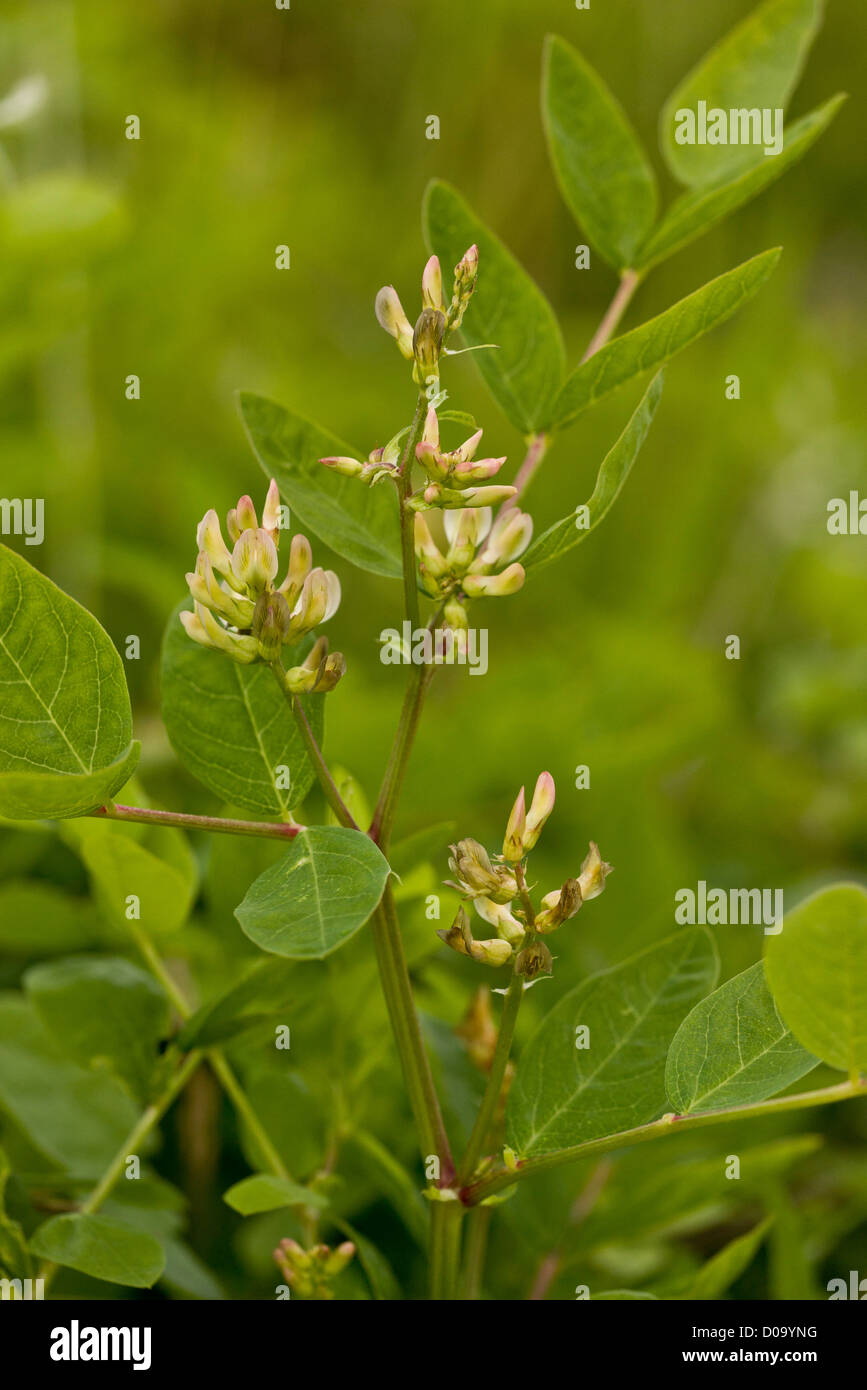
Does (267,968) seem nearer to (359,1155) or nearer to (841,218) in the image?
(359,1155)

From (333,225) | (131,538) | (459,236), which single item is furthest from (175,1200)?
(333,225)

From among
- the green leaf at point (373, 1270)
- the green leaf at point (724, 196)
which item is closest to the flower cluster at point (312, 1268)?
the green leaf at point (373, 1270)

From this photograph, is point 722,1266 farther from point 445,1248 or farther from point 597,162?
point 597,162

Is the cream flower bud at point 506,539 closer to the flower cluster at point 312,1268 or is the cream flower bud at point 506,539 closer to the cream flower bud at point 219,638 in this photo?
the cream flower bud at point 219,638

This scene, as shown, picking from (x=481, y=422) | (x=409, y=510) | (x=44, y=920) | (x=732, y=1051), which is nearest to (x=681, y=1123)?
(x=732, y=1051)

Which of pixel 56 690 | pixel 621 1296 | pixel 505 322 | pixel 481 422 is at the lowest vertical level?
pixel 621 1296
